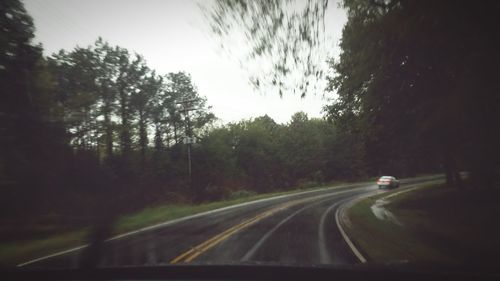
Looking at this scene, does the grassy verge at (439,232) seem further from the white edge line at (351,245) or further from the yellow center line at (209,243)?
the yellow center line at (209,243)

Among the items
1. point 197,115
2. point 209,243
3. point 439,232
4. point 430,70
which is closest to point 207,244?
point 209,243

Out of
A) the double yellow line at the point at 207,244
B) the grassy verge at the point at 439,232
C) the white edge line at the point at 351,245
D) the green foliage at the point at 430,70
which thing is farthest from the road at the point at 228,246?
the green foliage at the point at 430,70

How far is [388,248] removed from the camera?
9445 mm

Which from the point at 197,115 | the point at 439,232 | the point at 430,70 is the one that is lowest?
the point at 439,232

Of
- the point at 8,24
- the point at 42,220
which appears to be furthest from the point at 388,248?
the point at 8,24

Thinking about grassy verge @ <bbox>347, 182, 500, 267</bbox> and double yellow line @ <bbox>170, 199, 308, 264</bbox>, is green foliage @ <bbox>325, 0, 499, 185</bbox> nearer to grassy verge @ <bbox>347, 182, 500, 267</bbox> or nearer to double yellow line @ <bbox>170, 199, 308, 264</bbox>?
grassy verge @ <bbox>347, 182, 500, 267</bbox>

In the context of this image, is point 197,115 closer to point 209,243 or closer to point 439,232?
point 209,243

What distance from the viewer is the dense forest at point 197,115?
746 cm

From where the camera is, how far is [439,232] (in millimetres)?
11781

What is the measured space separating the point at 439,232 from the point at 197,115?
129 ft

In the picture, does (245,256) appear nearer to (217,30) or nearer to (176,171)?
(217,30)

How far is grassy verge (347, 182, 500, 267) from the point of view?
8.48 metres

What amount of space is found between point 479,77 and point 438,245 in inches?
207

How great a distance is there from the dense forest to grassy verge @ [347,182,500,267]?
211cm
